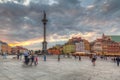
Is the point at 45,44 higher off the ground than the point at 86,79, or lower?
higher

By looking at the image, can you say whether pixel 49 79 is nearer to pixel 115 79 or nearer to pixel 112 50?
pixel 115 79

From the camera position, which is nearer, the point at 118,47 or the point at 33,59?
the point at 33,59

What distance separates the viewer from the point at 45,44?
98.8 metres

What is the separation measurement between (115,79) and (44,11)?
280 feet

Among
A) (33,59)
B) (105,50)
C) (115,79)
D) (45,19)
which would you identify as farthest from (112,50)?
(115,79)

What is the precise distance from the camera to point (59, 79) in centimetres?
1686

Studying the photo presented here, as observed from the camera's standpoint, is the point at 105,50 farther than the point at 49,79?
Yes

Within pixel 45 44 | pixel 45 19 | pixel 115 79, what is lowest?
pixel 115 79

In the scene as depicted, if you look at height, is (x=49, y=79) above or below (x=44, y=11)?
below

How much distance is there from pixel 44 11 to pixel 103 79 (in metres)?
85.8

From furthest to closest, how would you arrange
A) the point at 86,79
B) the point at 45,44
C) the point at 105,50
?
the point at 105,50 → the point at 45,44 → the point at 86,79

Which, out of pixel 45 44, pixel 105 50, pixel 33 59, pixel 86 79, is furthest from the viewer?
pixel 105 50

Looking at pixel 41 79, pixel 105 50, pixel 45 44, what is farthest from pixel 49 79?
pixel 105 50

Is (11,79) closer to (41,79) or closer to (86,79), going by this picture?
(41,79)
